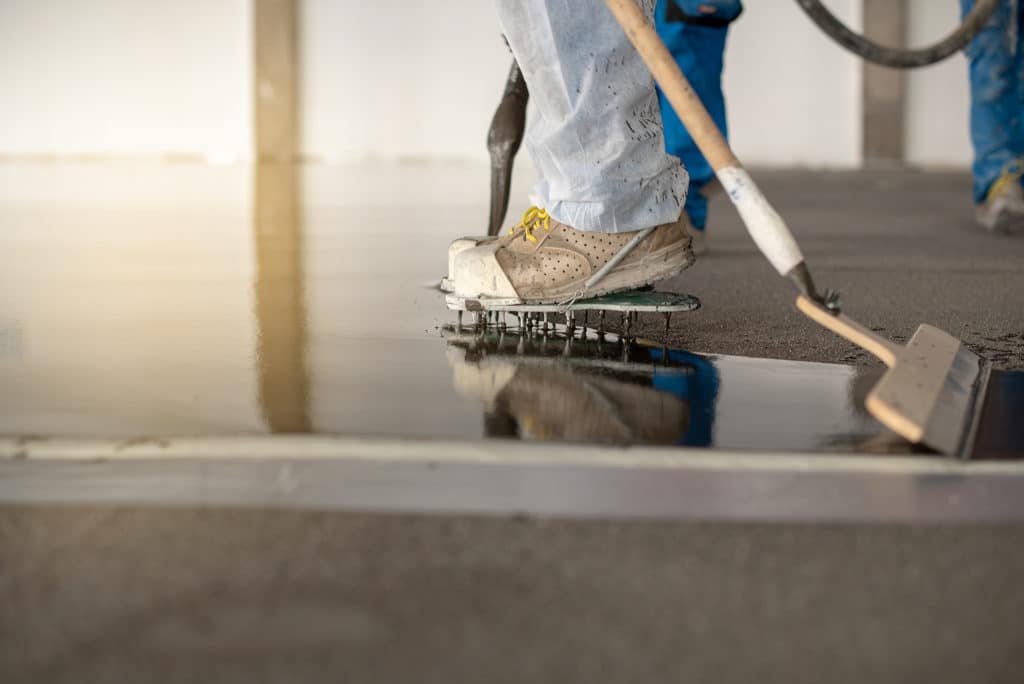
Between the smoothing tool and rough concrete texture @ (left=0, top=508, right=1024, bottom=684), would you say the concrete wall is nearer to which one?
the smoothing tool

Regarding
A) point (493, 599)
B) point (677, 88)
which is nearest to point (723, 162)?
point (677, 88)

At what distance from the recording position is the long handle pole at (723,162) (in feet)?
4.90

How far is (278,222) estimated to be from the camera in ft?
13.9

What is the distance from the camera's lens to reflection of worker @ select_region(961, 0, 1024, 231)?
393cm

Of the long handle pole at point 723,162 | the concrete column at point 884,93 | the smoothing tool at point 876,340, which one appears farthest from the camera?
the concrete column at point 884,93

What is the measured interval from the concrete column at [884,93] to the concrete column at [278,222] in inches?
183

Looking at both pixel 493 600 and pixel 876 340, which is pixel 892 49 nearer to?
pixel 876 340

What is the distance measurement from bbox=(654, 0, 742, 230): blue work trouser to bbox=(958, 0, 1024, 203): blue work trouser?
44.3 inches

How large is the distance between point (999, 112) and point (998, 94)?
0.06 meters

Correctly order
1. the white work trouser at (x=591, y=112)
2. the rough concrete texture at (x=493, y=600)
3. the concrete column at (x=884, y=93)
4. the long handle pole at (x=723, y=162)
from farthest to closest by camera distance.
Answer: the concrete column at (x=884, y=93), the white work trouser at (x=591, y=112), the long handle pole at (x=723, y=162), the rough concrete texture at (x=493, y=600)

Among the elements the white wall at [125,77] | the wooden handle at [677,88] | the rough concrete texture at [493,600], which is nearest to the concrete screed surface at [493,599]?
the rough concrete texture at [493,600]

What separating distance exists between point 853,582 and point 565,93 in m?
1.14

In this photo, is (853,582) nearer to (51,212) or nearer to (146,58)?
(51,212)

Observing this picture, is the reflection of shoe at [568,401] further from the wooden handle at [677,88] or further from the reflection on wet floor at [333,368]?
the wooden handle at [677,88]
